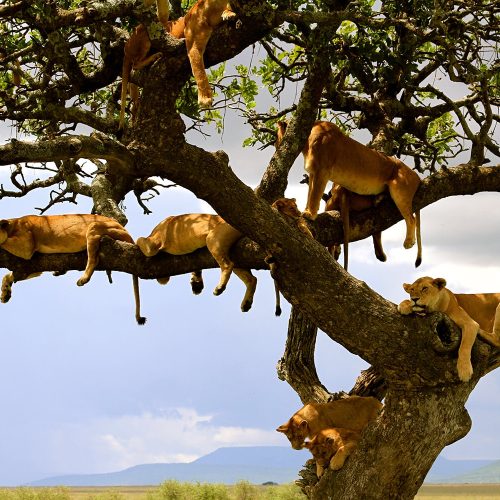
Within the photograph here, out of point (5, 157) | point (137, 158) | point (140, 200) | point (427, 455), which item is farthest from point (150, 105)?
point (140, 200)

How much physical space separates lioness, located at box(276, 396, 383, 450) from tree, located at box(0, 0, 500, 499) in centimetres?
45

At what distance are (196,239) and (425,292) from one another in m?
2.59

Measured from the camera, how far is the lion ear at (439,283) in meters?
7.87

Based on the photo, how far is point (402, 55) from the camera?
10297 mm

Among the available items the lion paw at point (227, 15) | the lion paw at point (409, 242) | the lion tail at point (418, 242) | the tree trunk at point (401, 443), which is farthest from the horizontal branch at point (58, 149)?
the lion tail at point (418, 242)

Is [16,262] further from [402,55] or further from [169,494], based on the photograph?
[169,494]

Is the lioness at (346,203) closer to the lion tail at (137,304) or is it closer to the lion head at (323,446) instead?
the lion head at (323,446)

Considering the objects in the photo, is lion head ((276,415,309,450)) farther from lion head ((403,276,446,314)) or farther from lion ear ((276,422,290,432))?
lion head ((403,276,446,314))

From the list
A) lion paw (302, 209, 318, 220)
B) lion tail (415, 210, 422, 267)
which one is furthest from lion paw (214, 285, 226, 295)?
lion tail (415, 210, 422, 267)

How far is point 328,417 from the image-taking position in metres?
8.70

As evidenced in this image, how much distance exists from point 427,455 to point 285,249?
2484 millimetres

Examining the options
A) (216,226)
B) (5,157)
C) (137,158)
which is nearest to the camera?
(5,157)

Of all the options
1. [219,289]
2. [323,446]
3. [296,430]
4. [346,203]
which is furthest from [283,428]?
[346,203]

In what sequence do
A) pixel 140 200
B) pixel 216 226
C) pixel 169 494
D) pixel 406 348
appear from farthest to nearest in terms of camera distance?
pixel 169 494 → pixel 140 200 → pixel 216 226 → pixel 406 348
